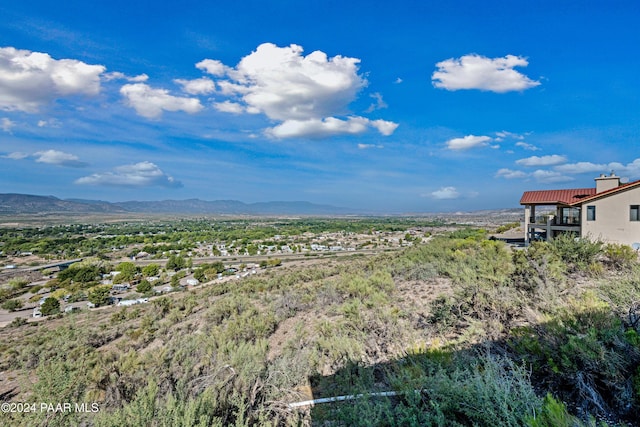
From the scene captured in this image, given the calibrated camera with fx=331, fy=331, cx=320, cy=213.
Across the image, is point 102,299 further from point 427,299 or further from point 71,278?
point 427,299

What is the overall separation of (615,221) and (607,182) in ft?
8.77

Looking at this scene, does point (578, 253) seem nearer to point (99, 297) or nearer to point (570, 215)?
point (570, 215)

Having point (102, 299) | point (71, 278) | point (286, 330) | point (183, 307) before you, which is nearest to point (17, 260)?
point (71, 278)

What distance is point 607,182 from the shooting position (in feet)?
58.0

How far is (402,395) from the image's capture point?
414cm

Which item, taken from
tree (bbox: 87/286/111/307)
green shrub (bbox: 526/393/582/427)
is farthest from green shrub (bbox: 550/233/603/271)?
tree (bbox: 87/286/111/307)

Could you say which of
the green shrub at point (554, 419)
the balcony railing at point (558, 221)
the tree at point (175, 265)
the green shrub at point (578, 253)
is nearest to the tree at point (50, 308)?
the tree at point (175, 265)

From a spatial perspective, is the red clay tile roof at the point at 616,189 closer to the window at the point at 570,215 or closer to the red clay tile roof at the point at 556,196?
the red clay tile roof at the point at 556,196

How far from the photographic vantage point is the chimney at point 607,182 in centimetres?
1750

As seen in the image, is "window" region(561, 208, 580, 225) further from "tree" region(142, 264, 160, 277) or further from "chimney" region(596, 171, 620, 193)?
"tree" region(142, 264, 160, 277)

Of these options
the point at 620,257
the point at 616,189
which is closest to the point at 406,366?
the point at 620,257

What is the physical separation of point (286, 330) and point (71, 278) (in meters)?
33.8

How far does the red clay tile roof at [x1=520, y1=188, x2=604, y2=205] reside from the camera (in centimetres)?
1884

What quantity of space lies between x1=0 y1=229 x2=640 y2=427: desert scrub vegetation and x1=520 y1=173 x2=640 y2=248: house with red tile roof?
8.29 metres
